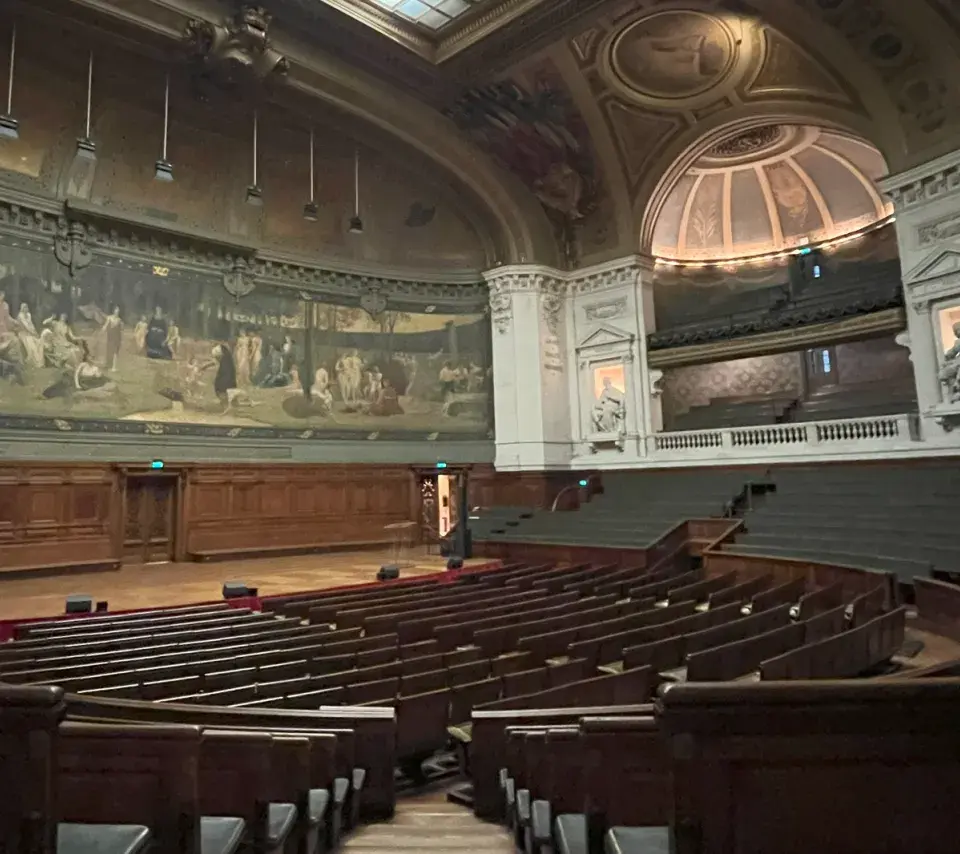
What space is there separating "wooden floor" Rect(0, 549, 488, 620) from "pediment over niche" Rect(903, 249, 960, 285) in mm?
9794

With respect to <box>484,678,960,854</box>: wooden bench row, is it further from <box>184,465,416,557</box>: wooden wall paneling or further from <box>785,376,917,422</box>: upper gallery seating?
<box>785,376,917,422</box>: upper gallery seating

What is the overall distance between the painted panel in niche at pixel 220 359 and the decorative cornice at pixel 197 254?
0.96 feet

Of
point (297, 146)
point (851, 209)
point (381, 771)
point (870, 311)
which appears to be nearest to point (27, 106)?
point (297, 146)

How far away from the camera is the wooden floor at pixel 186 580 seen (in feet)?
29.8

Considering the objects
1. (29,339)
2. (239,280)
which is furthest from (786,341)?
(29,339)

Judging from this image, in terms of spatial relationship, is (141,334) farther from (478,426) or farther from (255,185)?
(478,426)

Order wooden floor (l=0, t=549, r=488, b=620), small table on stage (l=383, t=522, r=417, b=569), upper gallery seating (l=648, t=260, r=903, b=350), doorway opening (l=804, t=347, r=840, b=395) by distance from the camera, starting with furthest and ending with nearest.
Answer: doorway opening (l=804, t=347, r=840, b=395) → small table on stage (l=383, t=522, r=417, b=569) → upper gallery seating (l=648, t=260, r=903, b=350) → wooden floor (l=0, t=549, r=488, b=620)

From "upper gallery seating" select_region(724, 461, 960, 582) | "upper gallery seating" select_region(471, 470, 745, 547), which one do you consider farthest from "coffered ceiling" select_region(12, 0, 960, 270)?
"upper gallery seating" select_region(471, 470, 745, 547)

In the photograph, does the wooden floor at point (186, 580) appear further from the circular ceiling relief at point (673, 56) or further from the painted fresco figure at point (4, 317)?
the circular ceiling relief at point (673, 56)

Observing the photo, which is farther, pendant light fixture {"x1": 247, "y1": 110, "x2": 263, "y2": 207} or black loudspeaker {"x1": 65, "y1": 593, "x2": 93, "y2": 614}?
pendant light fixture {"x1": 247, "y1": 110, "x2": 263, "y2": 207}

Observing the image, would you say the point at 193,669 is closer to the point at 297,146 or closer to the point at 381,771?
the point at 381,771

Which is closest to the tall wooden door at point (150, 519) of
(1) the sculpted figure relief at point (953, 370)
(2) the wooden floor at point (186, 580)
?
(2) the wooden floor at point (186, 580)

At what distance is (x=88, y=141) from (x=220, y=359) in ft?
17.6

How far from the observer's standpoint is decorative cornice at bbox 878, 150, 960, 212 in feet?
39.7
